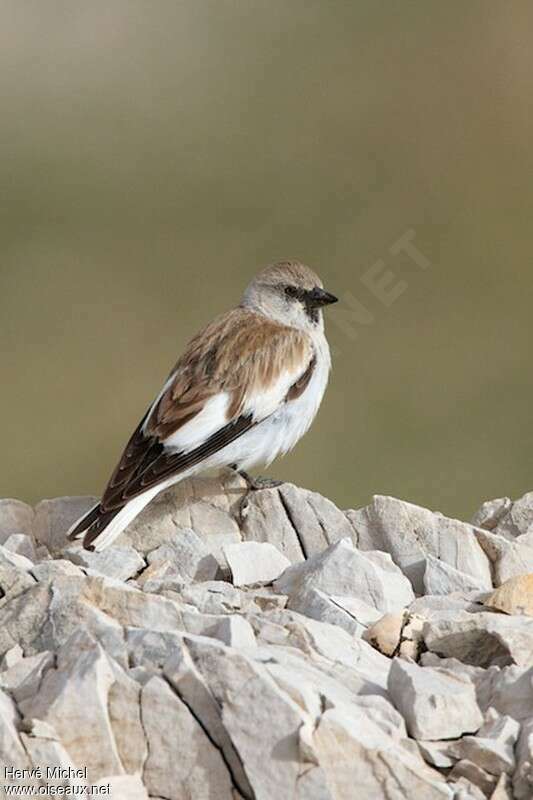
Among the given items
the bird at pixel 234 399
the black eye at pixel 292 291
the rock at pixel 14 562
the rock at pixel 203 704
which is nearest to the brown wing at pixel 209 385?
the bird at pixel 234 399

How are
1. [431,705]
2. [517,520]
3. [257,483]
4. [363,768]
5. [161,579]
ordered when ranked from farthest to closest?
[257,483], [517,520], [161,579], [431,705], [363,768]

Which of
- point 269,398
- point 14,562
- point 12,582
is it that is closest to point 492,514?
point 269,398

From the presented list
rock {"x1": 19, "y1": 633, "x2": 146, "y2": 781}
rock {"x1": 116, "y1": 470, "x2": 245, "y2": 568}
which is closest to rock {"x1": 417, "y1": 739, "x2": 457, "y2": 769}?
rock {"x1": 19, "y1": 633, "x2": 146, "y2": 781}

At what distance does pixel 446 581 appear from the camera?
491 cm

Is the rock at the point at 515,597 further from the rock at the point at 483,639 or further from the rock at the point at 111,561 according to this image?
the rock at the point at 111,561

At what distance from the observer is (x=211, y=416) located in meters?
6.44

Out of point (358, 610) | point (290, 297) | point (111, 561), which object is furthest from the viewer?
point (290, 297)

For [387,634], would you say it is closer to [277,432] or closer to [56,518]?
[56,518]

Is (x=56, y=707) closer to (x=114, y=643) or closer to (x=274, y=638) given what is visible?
(x=114, y=643)

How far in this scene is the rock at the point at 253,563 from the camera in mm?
4898

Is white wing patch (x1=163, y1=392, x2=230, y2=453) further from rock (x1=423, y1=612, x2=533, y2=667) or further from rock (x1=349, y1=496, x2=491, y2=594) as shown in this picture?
rock (x1=423, y1=612, x2=533, y2=667)

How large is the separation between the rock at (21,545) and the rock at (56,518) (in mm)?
174

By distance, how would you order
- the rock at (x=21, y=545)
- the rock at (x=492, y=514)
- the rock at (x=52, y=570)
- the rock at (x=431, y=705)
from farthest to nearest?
the rock at (x=492, y=514), the rock at (x=21, y=545), the rock at (x=52, y=570), the rock at (x=431, y=705)

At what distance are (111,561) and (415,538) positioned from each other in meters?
1.07
